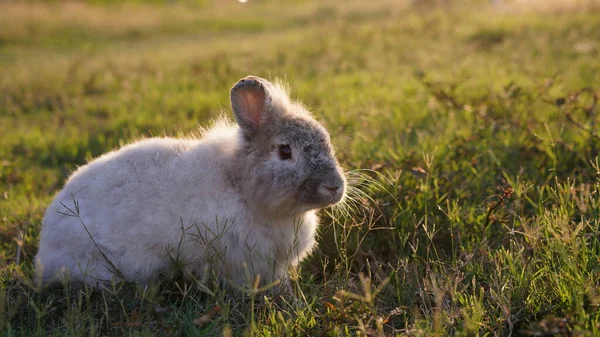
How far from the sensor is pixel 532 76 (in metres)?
6.70

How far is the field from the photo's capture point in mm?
2916

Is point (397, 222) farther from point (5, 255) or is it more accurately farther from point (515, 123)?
point (5, 255)

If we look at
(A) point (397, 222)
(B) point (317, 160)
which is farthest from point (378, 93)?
(B) point (317, 160)

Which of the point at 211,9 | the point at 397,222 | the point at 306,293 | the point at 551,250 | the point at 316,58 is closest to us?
the point at 551,250

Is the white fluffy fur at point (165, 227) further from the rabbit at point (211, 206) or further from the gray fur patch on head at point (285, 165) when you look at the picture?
the gray fur patch on head at point (285, 165)

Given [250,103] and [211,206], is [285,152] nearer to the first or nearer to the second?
[250,103]

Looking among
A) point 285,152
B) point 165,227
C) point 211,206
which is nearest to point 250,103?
point 285,152

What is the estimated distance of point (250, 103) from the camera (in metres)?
3.53

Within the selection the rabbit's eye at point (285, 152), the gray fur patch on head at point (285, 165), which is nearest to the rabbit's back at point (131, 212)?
the gray fur patch on head at point (285, 165)

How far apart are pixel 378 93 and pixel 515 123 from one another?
2.18 meters

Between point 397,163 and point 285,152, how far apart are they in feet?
3.92

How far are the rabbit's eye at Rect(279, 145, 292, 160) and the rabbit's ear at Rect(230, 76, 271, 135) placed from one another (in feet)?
0.67

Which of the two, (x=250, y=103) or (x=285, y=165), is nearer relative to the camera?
(x=285, y=165)

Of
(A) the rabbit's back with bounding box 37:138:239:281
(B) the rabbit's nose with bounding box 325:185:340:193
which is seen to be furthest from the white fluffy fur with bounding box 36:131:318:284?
(B) the rabbit's nose with bounding box 325:185:340:193
